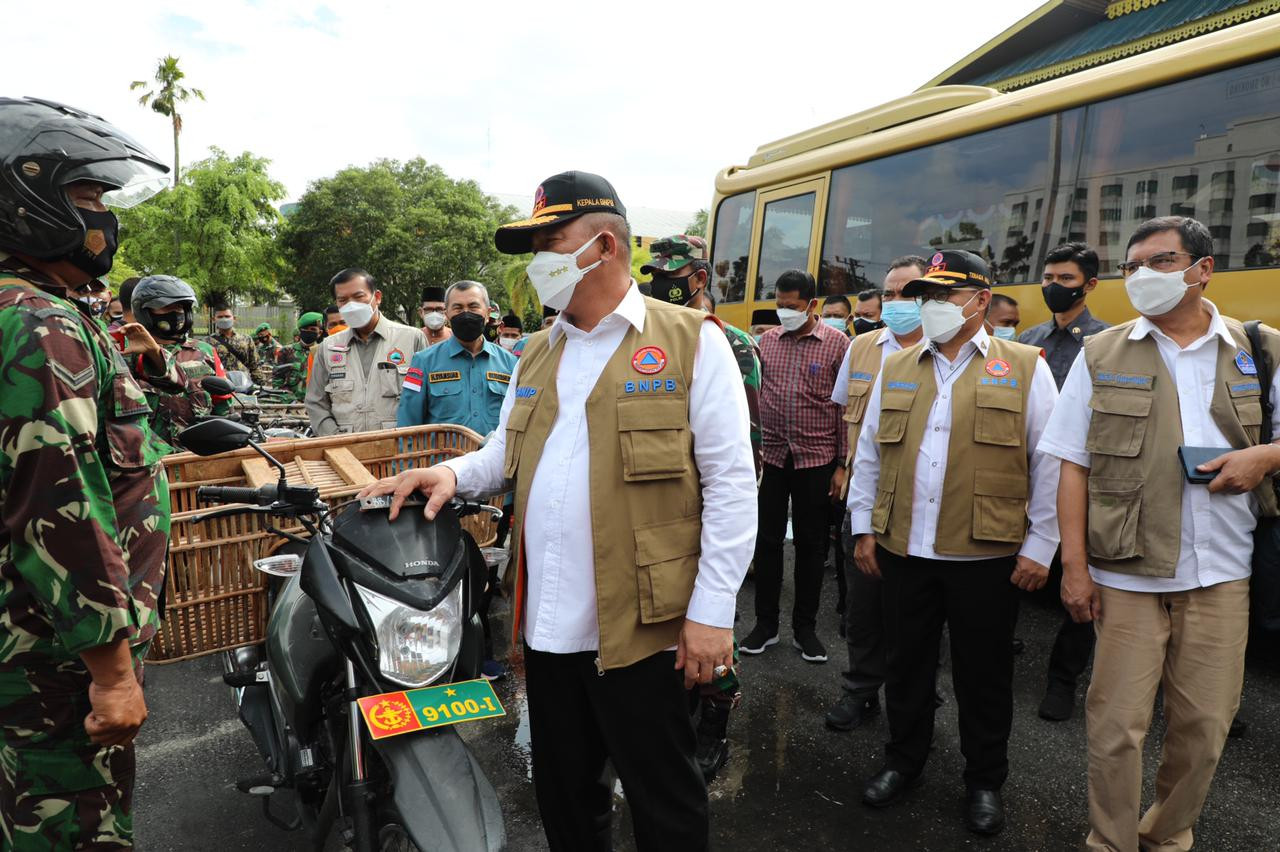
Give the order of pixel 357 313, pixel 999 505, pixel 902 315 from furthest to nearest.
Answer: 1. pixel 357 313
2. pixel 902 315
3. pixel 999 505

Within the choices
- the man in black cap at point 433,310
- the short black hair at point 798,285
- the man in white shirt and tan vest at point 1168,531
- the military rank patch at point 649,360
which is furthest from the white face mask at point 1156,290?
the man in black cap at point 433,310

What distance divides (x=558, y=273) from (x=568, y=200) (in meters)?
0.18

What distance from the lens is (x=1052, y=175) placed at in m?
5.08

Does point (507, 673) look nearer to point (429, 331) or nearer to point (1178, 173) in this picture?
point (429, 331)

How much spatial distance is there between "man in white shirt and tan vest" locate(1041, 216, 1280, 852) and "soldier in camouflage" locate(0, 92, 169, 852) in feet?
8.51

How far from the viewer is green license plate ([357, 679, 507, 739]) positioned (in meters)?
1.69

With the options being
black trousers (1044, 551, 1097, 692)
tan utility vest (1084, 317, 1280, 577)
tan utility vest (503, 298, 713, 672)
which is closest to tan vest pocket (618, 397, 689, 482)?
tan utility vest (503, 298, 713, 672)

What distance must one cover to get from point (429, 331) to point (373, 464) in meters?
3.88

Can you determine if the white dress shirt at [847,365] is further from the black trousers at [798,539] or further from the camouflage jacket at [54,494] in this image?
the camouflage jacket at [54,494]

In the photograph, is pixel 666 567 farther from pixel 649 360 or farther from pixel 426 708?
pixel 426 708

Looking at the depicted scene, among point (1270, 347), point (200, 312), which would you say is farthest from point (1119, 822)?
point (200, 312)

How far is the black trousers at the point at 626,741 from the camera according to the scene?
6.12 ft

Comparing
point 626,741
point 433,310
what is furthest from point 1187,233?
point 433,310

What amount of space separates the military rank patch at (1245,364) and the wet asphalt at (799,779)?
1589 millimetres
